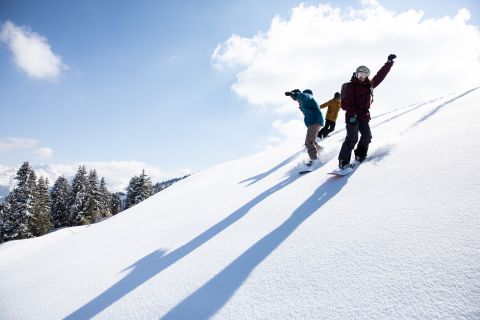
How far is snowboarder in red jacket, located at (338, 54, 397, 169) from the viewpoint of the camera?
5.95 m

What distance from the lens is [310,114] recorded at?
8078mm

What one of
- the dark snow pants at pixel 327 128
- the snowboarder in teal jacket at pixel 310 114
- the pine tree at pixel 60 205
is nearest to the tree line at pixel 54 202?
the pine tree at pixel 60 205

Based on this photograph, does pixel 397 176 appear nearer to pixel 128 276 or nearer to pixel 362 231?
pixel 362 231

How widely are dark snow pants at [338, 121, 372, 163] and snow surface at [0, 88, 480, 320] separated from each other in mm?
320

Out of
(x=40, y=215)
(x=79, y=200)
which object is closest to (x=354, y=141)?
(x=40, y=215)

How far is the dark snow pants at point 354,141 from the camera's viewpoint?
5980 mm

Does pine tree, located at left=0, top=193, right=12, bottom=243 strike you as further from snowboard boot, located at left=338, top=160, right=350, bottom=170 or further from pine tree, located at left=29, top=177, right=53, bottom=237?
snowboard boot, located at left=338, top=160, right=350, bottom=170

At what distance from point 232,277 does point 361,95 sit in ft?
15.0

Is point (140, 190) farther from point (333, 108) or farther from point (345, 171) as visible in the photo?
point (345, 171)

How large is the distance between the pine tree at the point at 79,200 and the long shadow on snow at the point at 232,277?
56355mm

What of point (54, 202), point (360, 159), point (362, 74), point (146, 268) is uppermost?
point (54, 202)

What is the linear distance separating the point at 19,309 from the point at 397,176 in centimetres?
614

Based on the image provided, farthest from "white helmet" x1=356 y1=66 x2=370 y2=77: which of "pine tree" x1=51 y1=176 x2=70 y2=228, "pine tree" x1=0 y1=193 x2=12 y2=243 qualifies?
"pine tree" x1=51 y1=176 x2=70 y2=228

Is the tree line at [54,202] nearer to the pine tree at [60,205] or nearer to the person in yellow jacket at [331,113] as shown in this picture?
the pine tree at [60,205]
